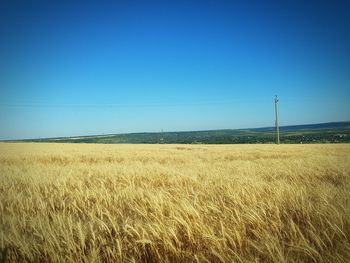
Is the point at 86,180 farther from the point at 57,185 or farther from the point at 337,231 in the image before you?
the point at 337,231

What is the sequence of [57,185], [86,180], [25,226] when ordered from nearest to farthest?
[25,226], [57,185], [86,180]

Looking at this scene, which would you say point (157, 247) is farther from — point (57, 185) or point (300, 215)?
point (57, 185)

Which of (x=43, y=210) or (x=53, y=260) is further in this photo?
(x=43, y=210)

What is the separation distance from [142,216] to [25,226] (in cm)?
125

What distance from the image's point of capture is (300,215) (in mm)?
2324

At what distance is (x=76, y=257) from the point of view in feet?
5.01

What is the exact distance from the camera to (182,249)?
5.55 feet

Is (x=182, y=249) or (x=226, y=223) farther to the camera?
(x=226, y=223)

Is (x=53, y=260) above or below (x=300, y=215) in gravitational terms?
above

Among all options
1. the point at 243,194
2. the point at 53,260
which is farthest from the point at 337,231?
A: the point at 53,260

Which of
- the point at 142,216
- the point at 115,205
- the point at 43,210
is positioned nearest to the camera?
the point at 142,216

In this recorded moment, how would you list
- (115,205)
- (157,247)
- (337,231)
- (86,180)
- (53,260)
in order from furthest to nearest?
(86,180) < (115,205) < (337,231) < (157,247) < (53,260)

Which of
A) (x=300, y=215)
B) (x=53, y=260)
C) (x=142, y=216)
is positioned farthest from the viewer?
(x=142, y=216)

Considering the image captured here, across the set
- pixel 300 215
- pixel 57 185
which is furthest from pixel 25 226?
pixel 300 215
